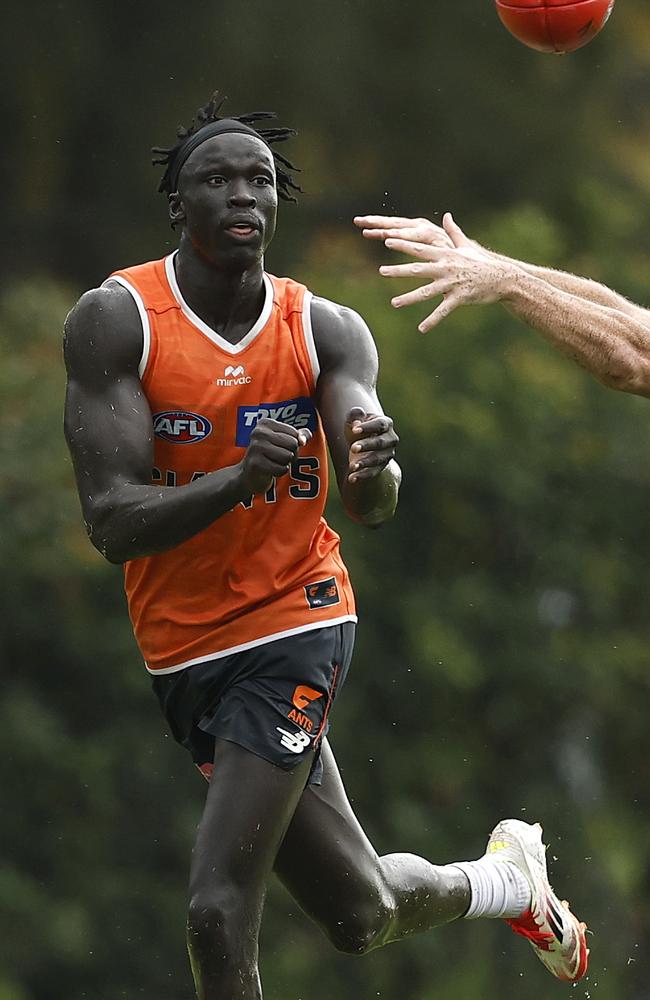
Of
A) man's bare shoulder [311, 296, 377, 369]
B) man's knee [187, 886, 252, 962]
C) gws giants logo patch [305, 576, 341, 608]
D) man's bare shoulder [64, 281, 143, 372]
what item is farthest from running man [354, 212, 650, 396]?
man's knee [187, 886, 252, 962]

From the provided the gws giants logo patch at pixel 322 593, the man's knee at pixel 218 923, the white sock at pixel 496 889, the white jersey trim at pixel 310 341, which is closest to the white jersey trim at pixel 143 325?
the white jersey trim at pixel 310 341

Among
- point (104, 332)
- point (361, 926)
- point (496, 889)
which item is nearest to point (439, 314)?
point (104, 332)

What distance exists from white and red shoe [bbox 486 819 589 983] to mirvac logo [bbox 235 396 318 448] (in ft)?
6.29

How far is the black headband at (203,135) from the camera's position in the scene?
6.17 m

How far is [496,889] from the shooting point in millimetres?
6957

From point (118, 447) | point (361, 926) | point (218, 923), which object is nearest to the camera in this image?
point (218, 923)

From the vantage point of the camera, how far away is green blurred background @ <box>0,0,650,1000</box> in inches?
560

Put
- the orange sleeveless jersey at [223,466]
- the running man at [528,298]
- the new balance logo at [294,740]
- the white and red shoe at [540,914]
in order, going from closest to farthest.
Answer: the new balance logo at [294,740], the orange sleeveless jersey at [223,466], the running man at [528,298], the white and red shoe at [540,914]

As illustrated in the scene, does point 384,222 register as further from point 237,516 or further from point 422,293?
point 237,516

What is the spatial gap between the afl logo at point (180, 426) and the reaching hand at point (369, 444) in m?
0.69

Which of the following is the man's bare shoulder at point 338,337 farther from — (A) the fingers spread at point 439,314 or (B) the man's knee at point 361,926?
(B) the man's knee at point 361,926

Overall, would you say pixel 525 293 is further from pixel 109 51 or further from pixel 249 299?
pixel 109 51

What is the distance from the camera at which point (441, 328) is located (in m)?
15.2

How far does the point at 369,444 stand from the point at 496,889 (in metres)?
2.16
